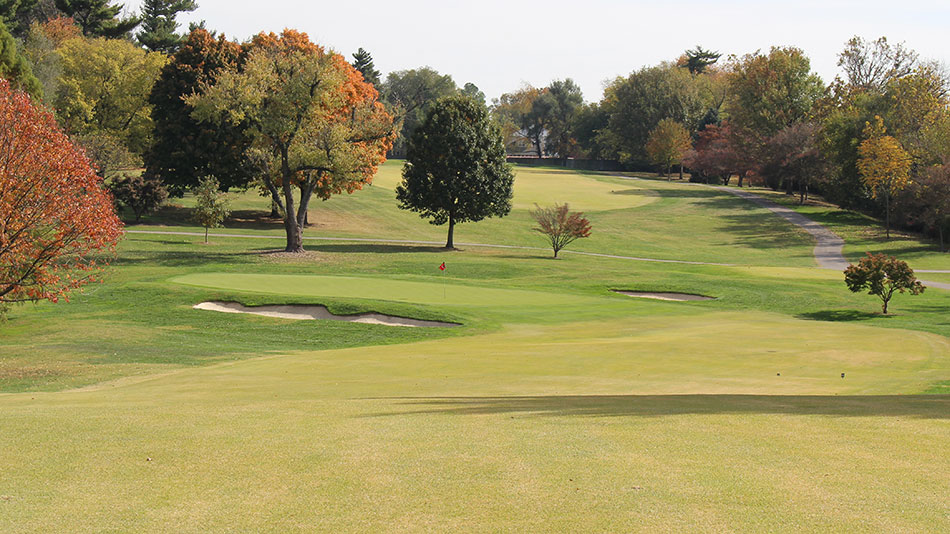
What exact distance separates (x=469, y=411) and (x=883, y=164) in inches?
2754

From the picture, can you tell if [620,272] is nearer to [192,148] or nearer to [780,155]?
[192,148]

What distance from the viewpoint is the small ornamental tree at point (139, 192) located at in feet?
203

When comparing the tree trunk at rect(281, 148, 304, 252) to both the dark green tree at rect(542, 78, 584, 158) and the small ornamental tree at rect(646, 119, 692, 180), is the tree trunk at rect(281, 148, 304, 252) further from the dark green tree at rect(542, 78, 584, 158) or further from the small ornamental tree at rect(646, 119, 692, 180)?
the dark green tree at rect(542, 78, 584, 158)

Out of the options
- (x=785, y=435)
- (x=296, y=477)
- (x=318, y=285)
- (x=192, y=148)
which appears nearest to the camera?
(x=296, y=477)

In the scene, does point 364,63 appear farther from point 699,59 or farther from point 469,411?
point 469,411

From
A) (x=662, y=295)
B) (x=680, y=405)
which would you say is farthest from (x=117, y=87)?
(x=680, y=405)

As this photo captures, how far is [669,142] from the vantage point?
133m

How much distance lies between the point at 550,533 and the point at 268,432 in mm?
4673

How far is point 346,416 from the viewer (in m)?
11.2

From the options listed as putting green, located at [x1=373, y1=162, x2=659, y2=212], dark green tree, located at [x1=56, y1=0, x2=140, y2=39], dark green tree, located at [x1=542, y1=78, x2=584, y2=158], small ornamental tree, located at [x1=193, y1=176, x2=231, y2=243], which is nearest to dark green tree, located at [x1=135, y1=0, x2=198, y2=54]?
dark green tree, located at [x1=56, y1=0, x2=140, y2=39]

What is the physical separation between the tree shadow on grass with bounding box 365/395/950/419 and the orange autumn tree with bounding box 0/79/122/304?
1111 cm

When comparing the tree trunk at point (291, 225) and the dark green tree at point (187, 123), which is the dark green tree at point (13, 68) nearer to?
the dark green tree at point (187, 123)

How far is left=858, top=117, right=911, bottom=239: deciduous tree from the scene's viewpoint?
231ft

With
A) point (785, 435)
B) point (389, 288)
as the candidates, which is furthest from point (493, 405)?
point (389, 288)
